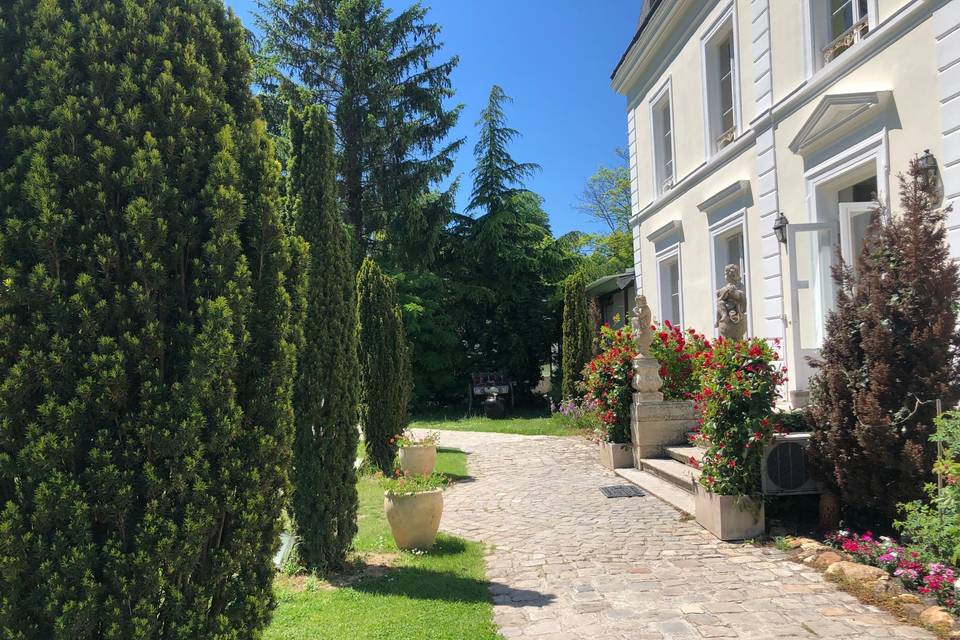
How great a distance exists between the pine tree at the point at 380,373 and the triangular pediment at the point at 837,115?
628 cm

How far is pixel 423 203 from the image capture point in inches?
829

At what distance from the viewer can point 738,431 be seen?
17.9 ft

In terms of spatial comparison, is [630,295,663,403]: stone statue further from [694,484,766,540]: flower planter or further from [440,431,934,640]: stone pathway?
[694,484,766,540]: flower planter

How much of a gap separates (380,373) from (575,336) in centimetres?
747

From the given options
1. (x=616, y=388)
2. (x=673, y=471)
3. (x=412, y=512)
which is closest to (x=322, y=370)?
(x=412, y=512)

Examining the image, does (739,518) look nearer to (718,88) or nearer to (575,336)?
(718,88)

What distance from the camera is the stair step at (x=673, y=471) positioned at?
281 inches

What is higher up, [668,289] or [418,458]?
[668,289]

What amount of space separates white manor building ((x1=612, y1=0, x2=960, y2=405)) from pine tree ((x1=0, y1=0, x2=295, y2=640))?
5.86 meters

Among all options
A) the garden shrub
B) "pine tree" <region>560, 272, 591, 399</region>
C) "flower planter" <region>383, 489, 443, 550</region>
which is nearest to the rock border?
the garden shrub

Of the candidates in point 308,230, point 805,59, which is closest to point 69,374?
point 308,230

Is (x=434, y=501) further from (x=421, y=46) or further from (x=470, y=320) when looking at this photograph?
(x=421, y=46)

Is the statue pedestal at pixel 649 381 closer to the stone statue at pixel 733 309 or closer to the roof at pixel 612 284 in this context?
the stone statue at pixel 733 309

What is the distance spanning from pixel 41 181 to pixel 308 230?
312 cm
